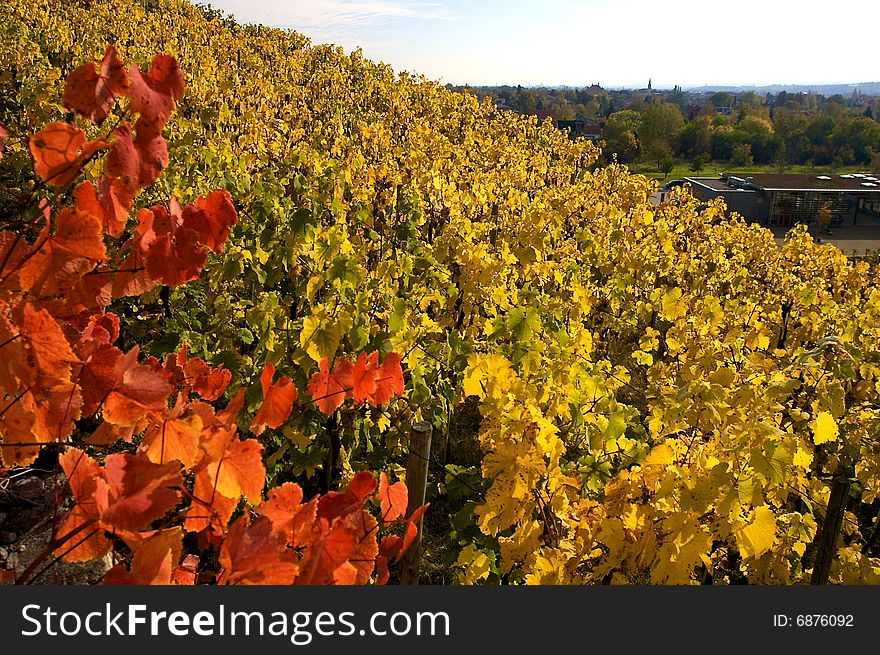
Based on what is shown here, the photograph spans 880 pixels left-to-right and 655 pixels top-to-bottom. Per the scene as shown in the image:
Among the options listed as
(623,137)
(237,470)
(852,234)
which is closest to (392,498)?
(237,470)

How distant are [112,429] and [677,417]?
1788 mm

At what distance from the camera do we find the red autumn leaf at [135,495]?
0.91 metres

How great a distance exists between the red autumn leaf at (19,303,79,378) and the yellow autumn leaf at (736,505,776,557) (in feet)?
5.96

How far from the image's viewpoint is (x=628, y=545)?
2092 mm

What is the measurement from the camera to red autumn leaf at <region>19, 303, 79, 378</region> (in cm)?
90

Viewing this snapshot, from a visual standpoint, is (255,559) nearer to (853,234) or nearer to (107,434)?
(107,434)

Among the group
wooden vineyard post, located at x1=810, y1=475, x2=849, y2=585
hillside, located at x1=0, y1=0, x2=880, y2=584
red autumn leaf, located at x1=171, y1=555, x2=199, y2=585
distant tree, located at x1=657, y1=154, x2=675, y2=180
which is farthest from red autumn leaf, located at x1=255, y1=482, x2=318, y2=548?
distant tree, located at x1=657, y1=154, x2=675, y2=180

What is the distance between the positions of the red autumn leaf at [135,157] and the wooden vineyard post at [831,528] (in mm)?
2264

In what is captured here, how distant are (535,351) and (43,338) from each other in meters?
2.15

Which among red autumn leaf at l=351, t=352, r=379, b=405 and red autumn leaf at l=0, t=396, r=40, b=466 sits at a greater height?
red autumn leaf at l=0, t=396, r=40, b=466

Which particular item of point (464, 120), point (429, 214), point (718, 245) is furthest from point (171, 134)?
point (464, 120)

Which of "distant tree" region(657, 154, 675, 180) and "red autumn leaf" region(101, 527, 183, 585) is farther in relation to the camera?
"distant tree" region(657, 154, 675, 180)

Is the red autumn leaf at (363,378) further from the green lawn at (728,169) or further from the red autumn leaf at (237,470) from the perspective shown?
the green lawn at (728,169)

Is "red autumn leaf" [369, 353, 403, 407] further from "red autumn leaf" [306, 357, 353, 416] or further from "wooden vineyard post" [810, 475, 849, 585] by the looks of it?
"wooden vineyard post" [810, 475, 849, 585]
